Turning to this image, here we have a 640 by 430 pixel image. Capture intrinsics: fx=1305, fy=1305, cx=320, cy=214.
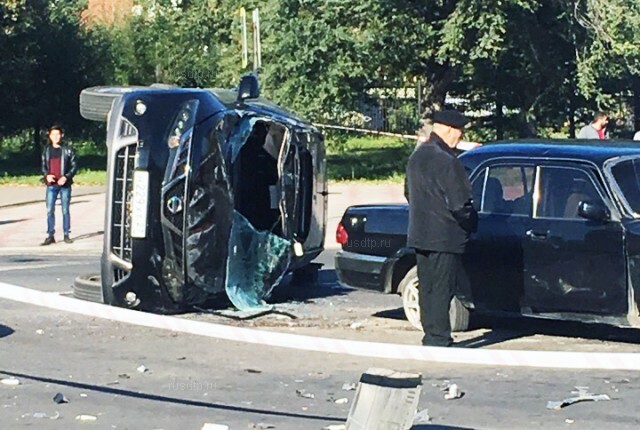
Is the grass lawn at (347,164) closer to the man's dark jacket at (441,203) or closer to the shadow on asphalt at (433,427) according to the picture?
the man's dark jacket at (441,203)

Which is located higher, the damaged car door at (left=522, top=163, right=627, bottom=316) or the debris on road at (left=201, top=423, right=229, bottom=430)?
the damaged car door at (left=522, top=163, right=627, bottom=316)

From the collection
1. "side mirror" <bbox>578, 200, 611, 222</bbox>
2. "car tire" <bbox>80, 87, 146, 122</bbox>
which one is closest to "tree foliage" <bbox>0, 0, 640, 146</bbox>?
"car tire" <bbox>80, 87, 146, 122</bbox>

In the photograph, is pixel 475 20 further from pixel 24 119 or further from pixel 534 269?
pixel 534 269

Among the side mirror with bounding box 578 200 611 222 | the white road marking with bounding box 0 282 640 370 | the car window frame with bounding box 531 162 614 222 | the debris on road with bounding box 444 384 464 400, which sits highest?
the car window frame with bounding box 531 162 614 222

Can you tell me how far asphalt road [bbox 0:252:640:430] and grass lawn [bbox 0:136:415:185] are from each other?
20.3 meters

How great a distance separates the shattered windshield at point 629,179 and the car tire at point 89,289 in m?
4.59

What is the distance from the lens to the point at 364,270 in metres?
11.0

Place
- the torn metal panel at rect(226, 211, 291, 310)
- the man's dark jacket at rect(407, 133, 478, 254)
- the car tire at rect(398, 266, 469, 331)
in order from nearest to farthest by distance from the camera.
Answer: the man's dark jacket at rect(407, 133, 478, 254), the car tire at rect(398, 266, 469, 331), the torn metal panel at rect(226, 211, 291, 310)

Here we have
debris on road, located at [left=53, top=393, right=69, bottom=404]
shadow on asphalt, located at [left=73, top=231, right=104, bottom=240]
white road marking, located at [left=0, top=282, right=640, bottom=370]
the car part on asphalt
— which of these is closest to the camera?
the car part on asphalt

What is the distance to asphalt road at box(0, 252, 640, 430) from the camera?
24.8 feet

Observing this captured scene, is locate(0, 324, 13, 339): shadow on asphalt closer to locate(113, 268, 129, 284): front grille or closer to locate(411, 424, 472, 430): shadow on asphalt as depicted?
locate(113, 268, 129, 284): front grille

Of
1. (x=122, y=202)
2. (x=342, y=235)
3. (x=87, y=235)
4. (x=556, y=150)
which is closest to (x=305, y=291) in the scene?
(x=342, y=235)

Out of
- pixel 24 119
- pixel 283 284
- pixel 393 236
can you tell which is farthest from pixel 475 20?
pixel 393 236

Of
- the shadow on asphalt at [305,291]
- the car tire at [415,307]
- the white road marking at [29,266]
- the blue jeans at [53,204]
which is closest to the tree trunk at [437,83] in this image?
the blue jeans at [53,204]
